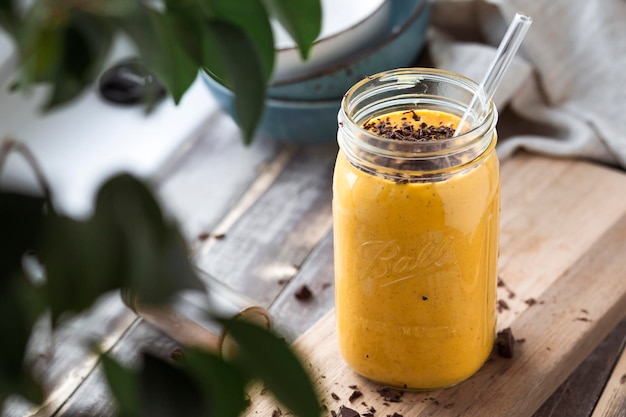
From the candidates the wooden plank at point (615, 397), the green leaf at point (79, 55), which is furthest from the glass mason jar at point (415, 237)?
the green leaf at point (79, 55)

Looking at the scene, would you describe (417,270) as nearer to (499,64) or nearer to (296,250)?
(499,64)

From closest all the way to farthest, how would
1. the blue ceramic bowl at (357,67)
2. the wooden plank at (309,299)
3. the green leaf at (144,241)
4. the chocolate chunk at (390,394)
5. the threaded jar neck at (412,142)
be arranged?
1. the green leaf at (144,241)
2. the threaded jar neck at (412,142)
3. the chocolate chunk at (390,394)
4. the wooden plank at (309,299)
5. the blue ceramic bowl at (357,67)

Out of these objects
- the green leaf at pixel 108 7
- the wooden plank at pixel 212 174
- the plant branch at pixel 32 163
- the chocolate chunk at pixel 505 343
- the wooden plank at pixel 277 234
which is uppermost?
the green leaf at pixel 108 7

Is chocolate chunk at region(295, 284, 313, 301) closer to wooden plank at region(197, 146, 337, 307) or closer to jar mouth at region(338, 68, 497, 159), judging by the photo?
wooden plank at region(197, 146, 337, 307)

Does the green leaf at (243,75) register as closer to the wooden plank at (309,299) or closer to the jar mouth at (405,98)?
the jar mouth at (405,98)

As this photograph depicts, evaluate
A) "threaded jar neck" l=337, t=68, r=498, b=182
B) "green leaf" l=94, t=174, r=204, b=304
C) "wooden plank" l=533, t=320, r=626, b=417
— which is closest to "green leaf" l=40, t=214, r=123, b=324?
"green leaf" l=94, t=174, r=204, b=304

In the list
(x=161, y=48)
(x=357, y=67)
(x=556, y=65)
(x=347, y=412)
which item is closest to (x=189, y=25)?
(x=161, y=48)

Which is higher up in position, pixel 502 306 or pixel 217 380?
pixel 217 380
